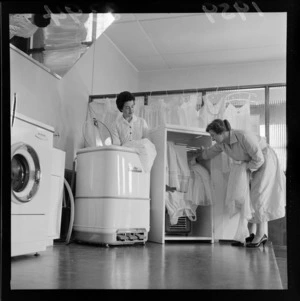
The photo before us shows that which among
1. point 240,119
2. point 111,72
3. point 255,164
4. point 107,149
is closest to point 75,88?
point 111,72

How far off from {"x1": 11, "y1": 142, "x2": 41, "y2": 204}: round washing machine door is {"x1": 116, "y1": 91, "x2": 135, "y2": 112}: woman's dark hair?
707mm

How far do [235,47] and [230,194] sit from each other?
0.87 m

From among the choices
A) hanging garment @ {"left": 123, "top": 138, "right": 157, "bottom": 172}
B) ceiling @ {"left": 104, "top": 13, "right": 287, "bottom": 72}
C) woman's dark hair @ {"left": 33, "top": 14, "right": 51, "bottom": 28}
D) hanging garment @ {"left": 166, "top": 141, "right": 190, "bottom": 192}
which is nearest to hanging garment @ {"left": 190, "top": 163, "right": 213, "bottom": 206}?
hanging garment @ {"left": 166, "top": 141, "right": 190, "bottom": 192}

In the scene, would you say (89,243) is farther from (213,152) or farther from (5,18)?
(5,18)

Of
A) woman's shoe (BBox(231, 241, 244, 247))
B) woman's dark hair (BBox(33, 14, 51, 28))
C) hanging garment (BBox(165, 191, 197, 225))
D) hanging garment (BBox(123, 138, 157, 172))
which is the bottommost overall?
woman's shoe (BBox(231, 241, 244, 247))

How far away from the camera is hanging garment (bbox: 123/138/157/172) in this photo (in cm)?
242

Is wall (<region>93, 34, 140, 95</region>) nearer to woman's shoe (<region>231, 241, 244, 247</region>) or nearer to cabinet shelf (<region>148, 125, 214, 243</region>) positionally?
cabinet shelf (<region>148, 125, 214, 243</region>)

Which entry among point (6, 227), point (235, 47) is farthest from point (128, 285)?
point (235, 47)

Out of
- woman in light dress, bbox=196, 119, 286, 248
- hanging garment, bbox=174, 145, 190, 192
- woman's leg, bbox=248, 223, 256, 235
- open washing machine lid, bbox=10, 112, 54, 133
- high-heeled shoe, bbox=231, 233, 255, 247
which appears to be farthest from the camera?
hanging garment, bbox=174, 145, 190, 192

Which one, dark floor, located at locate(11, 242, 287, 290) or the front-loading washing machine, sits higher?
the front-loading washing machine

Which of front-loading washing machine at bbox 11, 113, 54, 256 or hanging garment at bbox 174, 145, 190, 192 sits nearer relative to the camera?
front-loading washing machine at bbox 11, 113, 54, 256

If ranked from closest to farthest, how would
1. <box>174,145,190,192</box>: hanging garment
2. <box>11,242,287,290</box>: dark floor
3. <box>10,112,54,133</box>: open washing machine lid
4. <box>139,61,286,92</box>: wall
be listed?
<box>11,242,287,290</box>: dark floor, <box>10,112,54,133</box>: open washing machine lid, <box>139,61,286,92</box>: wall, <box>174,145,190,192</box>: hanging garment

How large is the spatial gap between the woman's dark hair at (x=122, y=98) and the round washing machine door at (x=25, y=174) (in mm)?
707

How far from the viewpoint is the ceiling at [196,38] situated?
134 centimetres
